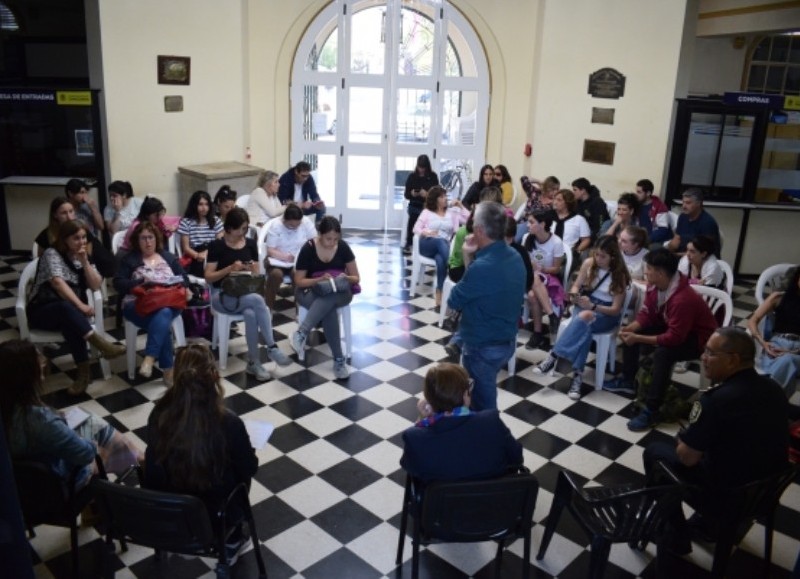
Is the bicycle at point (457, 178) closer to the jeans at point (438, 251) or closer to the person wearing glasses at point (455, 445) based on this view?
the jeans at point (438, 251)

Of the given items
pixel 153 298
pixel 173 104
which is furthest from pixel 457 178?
pixel 153 298

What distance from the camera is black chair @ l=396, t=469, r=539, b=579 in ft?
9.05

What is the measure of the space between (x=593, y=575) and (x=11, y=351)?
2657 mm

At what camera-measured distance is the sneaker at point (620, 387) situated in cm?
534

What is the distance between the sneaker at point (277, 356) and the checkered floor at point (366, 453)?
0.07m

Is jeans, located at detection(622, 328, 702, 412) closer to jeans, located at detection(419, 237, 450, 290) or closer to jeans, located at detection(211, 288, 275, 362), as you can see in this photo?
jeans, located at detection(419, 237, 450, 290)

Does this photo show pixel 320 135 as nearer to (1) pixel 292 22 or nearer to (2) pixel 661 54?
(1) pixel 292 22

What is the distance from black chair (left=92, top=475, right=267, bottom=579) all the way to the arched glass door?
716 cm

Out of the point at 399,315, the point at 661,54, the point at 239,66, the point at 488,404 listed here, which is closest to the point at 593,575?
the point at 488,404

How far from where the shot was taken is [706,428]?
10.2ft

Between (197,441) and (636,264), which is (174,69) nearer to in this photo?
(636,264)

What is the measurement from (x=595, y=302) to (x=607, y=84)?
13.1ft

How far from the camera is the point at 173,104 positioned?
812 centimetres

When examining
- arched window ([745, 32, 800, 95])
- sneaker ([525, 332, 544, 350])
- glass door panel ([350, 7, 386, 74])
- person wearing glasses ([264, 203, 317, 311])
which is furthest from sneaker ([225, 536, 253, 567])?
arched window ([745, 32, 800, 95])
